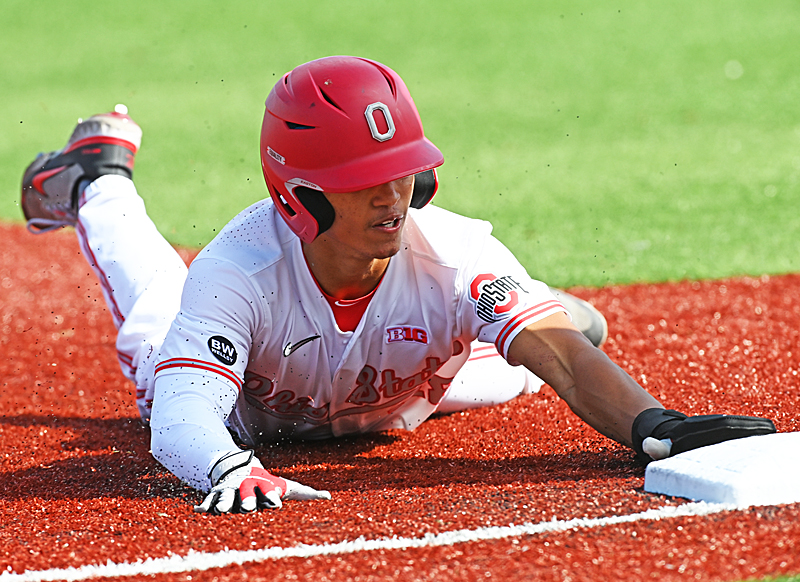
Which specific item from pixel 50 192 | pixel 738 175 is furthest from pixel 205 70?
pixel 50 192

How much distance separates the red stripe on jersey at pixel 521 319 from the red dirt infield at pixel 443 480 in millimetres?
425

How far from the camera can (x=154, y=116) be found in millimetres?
13750

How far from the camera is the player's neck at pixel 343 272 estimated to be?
131 inches

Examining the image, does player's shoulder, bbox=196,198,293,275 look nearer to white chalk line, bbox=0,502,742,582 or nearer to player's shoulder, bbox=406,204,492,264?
player's shoulder, bbox=406,204,492,264

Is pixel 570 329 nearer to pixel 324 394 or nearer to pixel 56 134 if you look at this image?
pixel 324 394

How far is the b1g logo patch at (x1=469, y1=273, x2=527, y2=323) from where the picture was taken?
3.24 meters

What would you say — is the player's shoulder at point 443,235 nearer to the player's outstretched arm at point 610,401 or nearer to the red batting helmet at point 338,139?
the red batting helmet at point 338,139

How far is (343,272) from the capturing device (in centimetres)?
335

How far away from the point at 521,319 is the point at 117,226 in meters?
2.23

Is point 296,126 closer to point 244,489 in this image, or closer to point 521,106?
point 244,489

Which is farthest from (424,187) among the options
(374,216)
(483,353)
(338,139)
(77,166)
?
(77,166)

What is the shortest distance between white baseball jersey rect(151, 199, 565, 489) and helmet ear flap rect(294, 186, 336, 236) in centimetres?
25

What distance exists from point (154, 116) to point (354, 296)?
11.1 meters

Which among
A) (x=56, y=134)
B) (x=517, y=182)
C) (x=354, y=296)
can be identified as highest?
(x=354, y=296)
